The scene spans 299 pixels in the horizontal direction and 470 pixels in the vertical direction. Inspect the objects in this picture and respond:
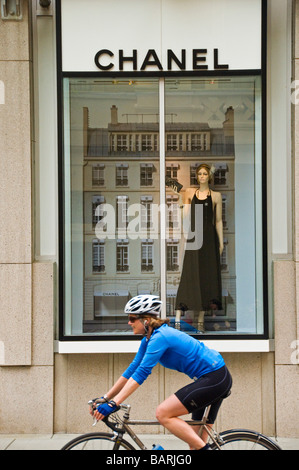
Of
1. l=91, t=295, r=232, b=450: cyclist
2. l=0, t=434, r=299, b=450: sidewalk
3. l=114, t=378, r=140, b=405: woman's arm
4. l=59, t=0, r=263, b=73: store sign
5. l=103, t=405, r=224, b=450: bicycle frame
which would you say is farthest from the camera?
l=59, t=0, r=263, b=73: store sign

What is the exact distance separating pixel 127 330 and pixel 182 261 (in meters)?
1.11

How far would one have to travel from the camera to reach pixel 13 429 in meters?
8.02

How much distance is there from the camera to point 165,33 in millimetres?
8109

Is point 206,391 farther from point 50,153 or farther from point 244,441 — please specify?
point 50,153

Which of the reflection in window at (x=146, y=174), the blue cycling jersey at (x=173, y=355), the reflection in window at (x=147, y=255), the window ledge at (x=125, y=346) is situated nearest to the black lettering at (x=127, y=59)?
the reflection in window at (x=146, y=174)

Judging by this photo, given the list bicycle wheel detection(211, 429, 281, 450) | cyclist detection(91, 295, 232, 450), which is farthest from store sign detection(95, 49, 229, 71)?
bicycle wheel detection(211, 429, 281, 450)

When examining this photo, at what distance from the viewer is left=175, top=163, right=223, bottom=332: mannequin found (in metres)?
8.41

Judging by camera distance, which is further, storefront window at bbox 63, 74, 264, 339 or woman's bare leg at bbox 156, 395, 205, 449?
storefront window at bbox 63, 74, 264, 339

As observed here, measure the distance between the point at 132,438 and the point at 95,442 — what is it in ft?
0.91

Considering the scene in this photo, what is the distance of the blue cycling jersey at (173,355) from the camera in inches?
197

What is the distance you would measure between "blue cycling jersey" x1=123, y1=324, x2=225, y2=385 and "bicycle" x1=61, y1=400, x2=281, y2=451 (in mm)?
352

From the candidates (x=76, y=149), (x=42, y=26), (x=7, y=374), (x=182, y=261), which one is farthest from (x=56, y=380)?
(x=42, y=26)

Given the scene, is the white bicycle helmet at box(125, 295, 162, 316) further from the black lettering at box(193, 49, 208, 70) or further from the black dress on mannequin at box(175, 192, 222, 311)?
the black lettering at box(193, 49, 208, 70)

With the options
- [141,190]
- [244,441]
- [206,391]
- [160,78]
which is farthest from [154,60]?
[244,441]
